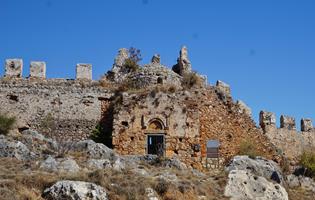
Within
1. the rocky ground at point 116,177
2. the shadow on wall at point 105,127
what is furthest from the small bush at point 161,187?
the shadow on wall at point 105,127

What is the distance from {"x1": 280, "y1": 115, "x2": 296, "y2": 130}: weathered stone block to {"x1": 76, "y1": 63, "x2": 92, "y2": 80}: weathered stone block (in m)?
A: 10.8

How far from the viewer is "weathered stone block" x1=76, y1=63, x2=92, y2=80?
95.5 feet

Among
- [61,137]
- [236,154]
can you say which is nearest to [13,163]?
[61,137]

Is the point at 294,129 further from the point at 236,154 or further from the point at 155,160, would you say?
the point at 155,160

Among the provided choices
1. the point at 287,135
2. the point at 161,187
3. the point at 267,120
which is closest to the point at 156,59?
Result: the point at 267,120

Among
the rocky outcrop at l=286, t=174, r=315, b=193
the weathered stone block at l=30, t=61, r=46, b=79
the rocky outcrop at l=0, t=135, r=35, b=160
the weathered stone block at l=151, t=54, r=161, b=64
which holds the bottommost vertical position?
the rocky outcrop at l=286, t=174, r=315, b=193

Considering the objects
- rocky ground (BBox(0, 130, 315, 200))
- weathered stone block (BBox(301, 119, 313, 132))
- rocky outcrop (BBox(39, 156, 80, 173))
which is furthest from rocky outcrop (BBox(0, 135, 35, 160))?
weathered stone block (BBox(301, 119, 313, 132))

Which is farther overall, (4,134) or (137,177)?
(4,134)

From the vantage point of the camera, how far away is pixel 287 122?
108 feet

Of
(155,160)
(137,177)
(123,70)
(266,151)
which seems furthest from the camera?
(123,70)

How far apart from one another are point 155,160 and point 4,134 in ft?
21.5

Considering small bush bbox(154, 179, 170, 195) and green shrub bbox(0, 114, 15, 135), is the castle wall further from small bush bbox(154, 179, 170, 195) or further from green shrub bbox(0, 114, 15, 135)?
small bush bbox(154, 179, 170, 195)

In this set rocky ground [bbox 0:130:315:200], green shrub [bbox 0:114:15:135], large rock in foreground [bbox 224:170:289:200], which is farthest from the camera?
green shrub [bbox 0:114:15:135]

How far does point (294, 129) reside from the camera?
33.0 meters
